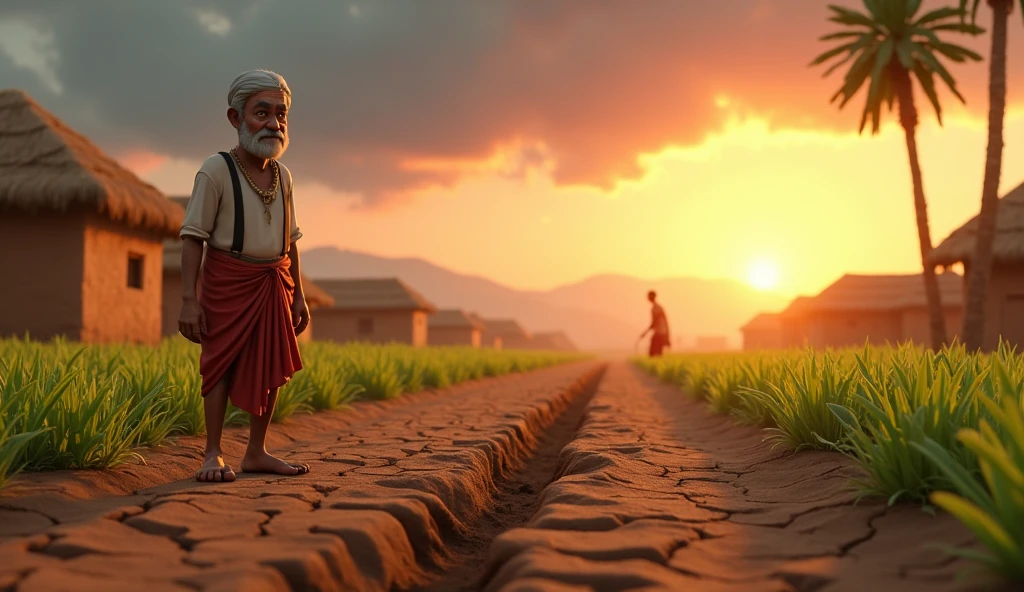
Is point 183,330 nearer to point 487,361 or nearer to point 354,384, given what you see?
point 354,384

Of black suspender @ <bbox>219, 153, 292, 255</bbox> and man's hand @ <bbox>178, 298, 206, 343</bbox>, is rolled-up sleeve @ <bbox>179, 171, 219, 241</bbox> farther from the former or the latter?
man's hand @ <bbox>178, 298, 206, 343</bbox>

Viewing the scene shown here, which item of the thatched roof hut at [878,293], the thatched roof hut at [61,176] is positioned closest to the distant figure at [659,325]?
the thatched roof hut at [61,176]

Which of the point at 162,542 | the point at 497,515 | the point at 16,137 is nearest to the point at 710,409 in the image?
the point at 497,515

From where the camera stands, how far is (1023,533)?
5.13 feet

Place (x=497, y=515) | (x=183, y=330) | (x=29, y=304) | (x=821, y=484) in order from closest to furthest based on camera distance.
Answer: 1. (x=821, y=484)
2. (x=183, y=330)
3. (x=497, y=515)
4. (x=29, y=304)

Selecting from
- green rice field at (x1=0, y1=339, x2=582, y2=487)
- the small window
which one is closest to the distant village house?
the small window

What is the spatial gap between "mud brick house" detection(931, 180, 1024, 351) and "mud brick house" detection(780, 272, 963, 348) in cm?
921

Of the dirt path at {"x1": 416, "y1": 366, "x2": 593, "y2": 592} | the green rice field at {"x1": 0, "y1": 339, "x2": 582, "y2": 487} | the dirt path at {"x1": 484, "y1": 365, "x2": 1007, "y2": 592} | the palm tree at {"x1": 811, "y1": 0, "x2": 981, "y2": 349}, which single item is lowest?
the dirt path at {"x1": 416, "y1": 366, "x2": 593, "y2": 592}

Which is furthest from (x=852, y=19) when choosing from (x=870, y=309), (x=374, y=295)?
(x=374, y=295)

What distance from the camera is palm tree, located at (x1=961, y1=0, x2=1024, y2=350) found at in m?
13.0

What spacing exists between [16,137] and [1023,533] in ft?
44.2

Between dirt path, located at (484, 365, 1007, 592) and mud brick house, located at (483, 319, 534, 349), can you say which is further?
mud brick house, located at (483, 319, 534, 349)

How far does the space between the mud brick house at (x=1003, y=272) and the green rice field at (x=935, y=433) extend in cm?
1201

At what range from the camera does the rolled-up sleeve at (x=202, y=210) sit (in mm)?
3123
